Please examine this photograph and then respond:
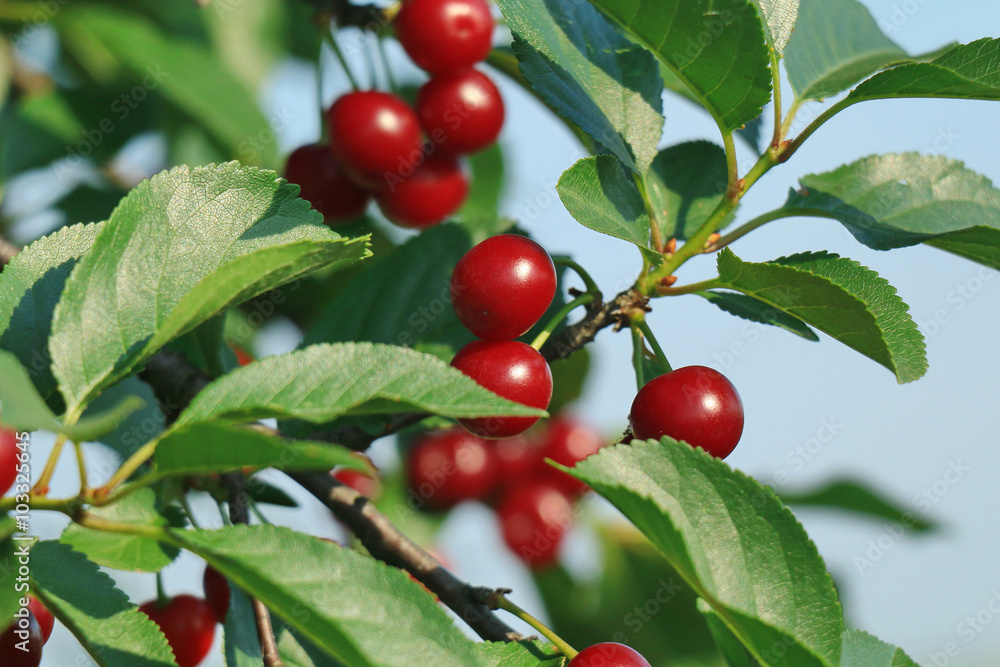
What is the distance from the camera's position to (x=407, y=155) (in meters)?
1.68

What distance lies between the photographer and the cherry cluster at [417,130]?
1644 millimetres

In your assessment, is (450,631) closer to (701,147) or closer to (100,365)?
(100,365)

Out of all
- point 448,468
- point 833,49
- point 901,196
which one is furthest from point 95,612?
point 448,468

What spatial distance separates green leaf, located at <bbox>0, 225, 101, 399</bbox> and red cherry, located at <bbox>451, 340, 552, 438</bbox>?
44cm

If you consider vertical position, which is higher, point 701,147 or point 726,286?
point 701,147

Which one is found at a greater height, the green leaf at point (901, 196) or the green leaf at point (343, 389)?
the green leaf at point (901, 196)

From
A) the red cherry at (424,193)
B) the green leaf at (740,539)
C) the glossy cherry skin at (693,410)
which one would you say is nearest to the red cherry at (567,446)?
the red cherry at (424,193)

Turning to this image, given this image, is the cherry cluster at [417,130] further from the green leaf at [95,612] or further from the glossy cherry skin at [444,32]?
the green leaf at [95,612]

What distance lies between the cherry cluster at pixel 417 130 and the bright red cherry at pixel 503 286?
0.67 metres

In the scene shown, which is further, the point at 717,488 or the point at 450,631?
the point at 717,488

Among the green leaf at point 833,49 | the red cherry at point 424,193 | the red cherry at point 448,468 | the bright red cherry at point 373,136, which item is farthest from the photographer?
the red cherry at point 448,468

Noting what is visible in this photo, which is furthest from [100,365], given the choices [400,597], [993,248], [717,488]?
[993,248]

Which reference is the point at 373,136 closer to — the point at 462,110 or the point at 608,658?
the point at 462,110

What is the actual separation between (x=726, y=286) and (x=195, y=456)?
0.64 metres
